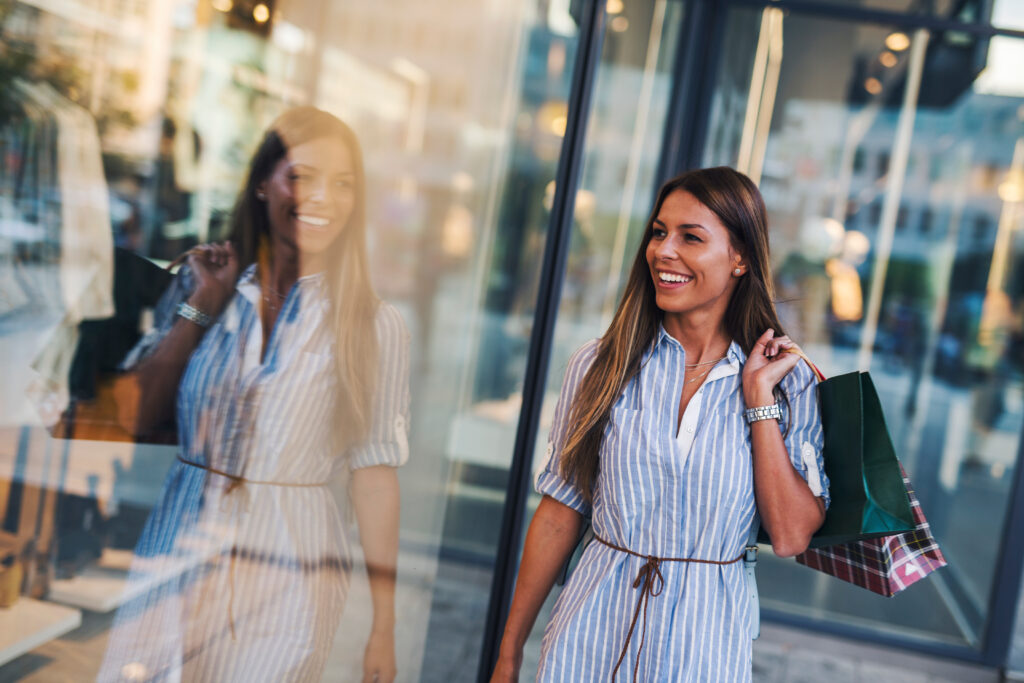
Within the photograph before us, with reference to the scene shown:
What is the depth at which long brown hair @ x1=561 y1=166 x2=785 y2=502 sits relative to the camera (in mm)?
1793

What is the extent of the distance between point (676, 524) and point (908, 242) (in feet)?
12.7

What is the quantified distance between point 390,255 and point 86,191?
64 cm

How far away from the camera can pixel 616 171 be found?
15.3 ft

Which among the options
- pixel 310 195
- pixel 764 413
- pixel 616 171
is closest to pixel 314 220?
pixel 310 195

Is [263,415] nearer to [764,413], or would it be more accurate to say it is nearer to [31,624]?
[31,624]

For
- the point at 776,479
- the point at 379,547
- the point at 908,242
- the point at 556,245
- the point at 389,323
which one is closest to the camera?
the point at 776,479

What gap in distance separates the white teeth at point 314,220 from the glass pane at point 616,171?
7.20 ft

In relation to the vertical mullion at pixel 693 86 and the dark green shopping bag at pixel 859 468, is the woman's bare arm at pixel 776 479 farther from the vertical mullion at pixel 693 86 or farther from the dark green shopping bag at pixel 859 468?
the vertical mullion at pixel 693 86

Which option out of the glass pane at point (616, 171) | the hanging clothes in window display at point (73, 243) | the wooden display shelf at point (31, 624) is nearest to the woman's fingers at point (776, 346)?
the hanging clothes in window display at point (73, 243)

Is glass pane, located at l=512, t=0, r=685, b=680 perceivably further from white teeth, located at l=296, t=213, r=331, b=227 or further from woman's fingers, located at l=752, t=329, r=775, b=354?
white teeth, located at l=296, t=213, r=331, b=227

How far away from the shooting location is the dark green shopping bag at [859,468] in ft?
5.40

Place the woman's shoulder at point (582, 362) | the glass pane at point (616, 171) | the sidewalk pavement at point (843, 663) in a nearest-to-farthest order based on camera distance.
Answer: the woman's shoulder at point (582, 362), the glass pane at point (616, 171), the sidewalk pavement at point (843, 663)

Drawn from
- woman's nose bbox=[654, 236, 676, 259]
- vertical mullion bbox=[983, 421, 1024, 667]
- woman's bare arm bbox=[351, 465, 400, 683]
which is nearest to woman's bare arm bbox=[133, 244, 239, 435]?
woman's bare arm bbox=[351, 465, 400, 683]

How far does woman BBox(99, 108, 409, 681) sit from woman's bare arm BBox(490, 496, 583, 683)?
400 mm
